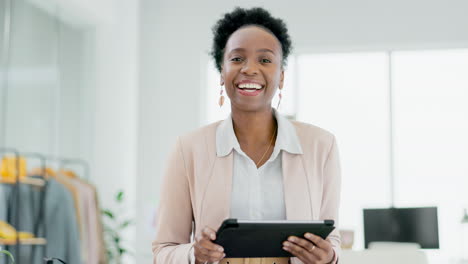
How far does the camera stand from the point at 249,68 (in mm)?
1444

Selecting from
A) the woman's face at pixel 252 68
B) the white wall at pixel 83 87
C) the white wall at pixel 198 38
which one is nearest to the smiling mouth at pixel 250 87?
the woman's face at pixel 252 68

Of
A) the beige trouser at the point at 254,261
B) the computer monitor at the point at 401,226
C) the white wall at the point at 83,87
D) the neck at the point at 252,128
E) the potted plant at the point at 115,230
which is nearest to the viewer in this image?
the beige trouser at the point at 254,261

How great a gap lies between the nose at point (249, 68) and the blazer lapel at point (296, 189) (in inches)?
7.7

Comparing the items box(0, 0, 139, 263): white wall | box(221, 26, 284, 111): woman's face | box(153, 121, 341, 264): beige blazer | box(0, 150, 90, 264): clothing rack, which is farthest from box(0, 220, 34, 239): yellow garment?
box(221, 26, 284, 111): woman's face

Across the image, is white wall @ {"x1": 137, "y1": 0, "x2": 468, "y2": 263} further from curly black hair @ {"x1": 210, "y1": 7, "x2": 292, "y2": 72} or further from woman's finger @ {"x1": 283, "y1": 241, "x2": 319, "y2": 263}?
woman's finger @ {"x1": 283, "y1": 241, "x2": 319, "y2": 263}

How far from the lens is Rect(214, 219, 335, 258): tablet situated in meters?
1.27

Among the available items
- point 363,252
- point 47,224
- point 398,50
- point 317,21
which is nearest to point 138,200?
point 47,224

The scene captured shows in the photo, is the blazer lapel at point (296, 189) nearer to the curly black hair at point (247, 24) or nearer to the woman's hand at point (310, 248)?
the woman's hand at point (310, 248)

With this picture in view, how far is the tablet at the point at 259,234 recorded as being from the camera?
1268 millimetres

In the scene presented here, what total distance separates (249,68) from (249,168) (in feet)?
0.74

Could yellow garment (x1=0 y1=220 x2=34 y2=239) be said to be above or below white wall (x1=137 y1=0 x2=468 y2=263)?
below

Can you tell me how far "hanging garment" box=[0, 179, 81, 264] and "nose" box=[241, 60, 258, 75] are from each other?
3.04 m

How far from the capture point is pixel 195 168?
1.48m

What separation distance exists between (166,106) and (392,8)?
2315 millimetres
